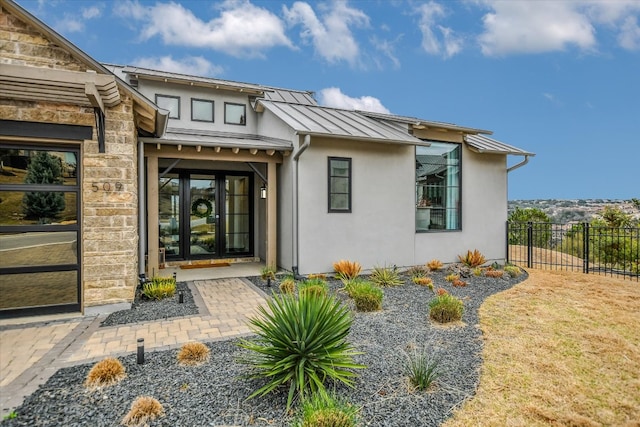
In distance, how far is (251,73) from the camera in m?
34.3

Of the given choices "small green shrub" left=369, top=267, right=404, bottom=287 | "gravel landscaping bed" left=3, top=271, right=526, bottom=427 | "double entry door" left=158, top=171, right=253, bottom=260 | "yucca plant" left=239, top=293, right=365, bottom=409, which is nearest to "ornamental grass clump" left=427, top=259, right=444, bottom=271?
"small green shrub" left=369, top=267, right=404, bottom=287

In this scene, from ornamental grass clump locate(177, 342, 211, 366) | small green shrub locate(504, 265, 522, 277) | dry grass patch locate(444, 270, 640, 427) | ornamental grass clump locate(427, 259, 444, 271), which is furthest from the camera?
ornamental grass clump locate(427, 259, 444, 271)

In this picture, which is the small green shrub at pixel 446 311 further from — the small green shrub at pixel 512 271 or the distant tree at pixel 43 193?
the distant tree at pixel 43 193

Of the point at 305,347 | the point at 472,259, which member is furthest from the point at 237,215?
the point at 305,347

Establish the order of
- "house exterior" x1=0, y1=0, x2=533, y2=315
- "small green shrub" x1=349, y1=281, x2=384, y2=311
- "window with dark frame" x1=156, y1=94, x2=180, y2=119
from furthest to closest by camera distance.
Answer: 1. "window with dark frame" x1=156, y1=94, x2=180, y2=119
2. "small green shrub" x1=349, y1=281, x2=384, y2=311
3. "house exterior" x1=0, y1=0, x2=533, y2=315

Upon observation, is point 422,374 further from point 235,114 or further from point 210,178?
point 235,114

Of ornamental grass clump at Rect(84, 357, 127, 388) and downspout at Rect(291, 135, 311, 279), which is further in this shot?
downspout at Rect(291, 135, 311, 279)

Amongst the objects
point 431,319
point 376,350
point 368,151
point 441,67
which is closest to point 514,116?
point 441,67

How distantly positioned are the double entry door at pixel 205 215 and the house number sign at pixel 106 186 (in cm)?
412

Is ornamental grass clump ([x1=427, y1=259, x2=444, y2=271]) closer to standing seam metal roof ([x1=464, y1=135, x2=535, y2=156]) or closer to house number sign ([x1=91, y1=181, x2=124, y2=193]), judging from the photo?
standing seam metal roof ([x1=464, y1=135, x2=535, y2=156])

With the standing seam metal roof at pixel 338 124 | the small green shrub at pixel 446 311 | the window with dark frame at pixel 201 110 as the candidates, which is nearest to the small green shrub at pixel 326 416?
the small green shrub at pixel 446 311

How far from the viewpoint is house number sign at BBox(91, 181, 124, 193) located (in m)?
5.81

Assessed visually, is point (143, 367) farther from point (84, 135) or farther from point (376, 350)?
point (84, 135)

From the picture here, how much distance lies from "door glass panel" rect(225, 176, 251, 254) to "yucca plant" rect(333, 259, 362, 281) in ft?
11.8
